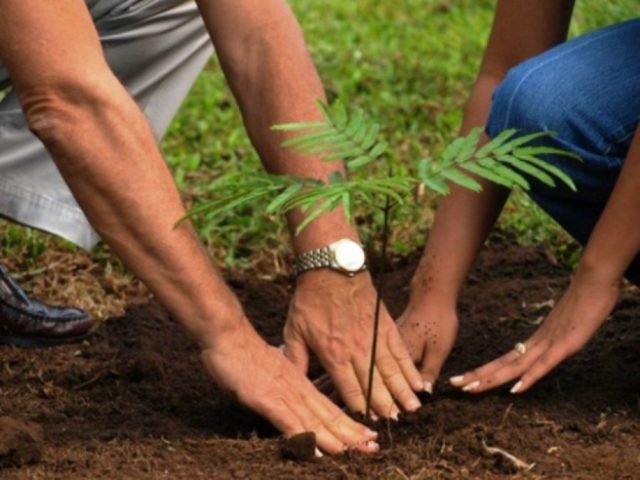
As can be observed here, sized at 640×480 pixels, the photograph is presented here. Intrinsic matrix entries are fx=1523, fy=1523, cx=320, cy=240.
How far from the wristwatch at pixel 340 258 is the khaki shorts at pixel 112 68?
3.67 ft

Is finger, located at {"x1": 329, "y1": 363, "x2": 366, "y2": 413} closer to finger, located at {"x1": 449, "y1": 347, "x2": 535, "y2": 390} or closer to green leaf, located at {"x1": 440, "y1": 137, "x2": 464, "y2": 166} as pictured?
finger, located at {"x1": 449, "y1": 347, "x2": 535, "y2": 390}

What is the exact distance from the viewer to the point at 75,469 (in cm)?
303

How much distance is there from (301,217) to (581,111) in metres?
0.68

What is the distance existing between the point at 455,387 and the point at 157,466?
28.1 inches

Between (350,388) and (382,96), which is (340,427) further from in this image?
(382,96)

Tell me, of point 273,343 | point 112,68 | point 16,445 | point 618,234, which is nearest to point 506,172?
point 618,234

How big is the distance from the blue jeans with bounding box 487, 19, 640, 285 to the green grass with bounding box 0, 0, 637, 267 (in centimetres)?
107

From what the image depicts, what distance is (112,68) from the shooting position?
14.2ft

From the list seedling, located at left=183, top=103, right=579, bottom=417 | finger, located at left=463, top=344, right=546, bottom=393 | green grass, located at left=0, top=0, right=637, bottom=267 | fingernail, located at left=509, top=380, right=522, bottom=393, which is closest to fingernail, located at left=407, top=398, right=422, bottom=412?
finger, located at left=463, top=344, right=546, bottom=393

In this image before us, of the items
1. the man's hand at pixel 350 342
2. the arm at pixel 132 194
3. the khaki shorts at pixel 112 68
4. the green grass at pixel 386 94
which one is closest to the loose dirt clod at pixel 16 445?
the arm at pixel 132 194

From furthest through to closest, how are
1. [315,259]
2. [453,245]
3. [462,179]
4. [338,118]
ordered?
[453,245] → [315,259] → [338,118] → [462,179]

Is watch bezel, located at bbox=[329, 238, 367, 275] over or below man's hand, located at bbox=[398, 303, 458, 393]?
over

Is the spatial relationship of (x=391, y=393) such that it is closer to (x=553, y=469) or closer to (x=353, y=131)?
(x=553, y=469)

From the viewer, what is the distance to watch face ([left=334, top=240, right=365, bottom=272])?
3.32 m
